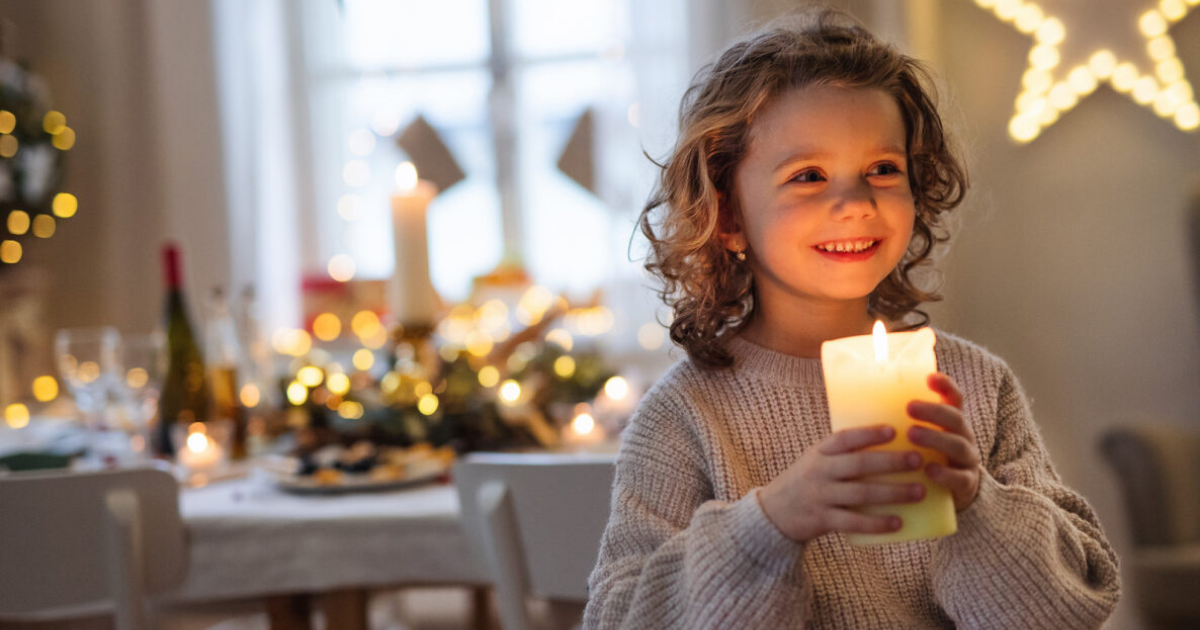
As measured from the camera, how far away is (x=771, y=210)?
961 millimetres

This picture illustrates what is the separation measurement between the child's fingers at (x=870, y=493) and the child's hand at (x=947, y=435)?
0.02 meters

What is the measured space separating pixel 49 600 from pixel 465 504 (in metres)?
0.56

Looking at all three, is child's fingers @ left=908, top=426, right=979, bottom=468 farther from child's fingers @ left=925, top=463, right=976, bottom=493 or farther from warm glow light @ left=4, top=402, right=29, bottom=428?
warm glow light @ left=4, top=402, right=29, bottom=428

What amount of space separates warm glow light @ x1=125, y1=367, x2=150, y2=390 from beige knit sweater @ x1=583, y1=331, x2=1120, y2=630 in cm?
127

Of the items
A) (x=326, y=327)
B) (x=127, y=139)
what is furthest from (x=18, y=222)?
(x=326, y=327)

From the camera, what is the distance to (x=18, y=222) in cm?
325

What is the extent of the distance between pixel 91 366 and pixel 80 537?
0.62 m

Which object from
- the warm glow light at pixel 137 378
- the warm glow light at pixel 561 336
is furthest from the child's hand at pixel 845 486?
the warm glow light at pixel 561 336

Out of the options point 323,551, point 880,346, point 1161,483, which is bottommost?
point 1161,483

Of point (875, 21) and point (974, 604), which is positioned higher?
point (875, 21)

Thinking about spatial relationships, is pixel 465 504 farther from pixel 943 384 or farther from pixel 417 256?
pixel 943 384

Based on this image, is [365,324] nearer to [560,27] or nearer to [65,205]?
[65,205]

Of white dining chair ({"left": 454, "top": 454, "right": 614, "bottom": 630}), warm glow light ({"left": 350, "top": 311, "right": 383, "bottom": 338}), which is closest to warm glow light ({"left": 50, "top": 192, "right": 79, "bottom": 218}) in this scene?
warm glow light ({"left": 350, "top": 311, "right": 383, "bottom": 338})

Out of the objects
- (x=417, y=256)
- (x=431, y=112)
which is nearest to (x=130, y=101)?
(x=431, y=112)
